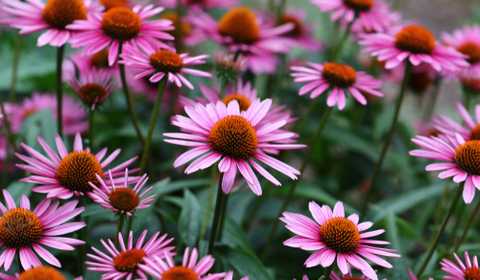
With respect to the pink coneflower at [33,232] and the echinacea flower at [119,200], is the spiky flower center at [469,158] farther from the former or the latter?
the pink coneflower at [33,232]

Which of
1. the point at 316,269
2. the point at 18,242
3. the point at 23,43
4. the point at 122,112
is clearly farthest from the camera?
the point at 23,43

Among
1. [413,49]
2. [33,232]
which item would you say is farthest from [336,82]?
[33,232]

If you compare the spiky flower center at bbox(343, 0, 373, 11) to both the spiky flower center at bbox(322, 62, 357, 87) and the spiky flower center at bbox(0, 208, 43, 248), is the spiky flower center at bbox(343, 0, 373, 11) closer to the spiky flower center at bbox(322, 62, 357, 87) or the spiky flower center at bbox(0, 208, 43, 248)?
the spiky flower center at bbox(322, 62, 357, 87)

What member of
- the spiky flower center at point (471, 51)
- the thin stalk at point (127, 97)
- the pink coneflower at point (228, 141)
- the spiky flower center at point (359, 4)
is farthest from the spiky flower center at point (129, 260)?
the spiky flower center at point (471, 51)

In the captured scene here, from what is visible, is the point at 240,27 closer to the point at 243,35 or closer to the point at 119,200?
the point at 243,35

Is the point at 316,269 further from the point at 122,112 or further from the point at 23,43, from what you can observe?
the point at 23,43

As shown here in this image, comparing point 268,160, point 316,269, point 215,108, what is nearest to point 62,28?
point 215,108
